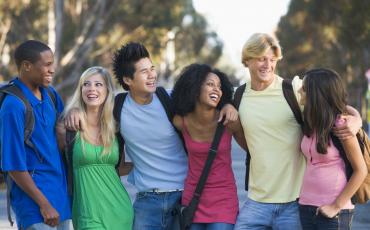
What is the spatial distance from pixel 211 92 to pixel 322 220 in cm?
101

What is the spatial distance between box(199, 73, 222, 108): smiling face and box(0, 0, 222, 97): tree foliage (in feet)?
78.6

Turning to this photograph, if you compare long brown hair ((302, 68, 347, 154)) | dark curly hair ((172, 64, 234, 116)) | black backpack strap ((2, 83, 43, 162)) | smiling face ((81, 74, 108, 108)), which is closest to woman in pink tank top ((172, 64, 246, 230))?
dark curly hair ((172, 64, 234, 116))

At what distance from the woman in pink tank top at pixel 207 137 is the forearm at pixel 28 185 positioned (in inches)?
35.5

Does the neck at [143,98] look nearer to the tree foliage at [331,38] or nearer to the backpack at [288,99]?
the backpack at [288,99]

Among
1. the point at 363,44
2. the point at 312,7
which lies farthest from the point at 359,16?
the point at 312,7

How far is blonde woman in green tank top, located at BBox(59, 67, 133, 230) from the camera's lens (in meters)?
4.78

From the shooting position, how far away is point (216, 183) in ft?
15.5

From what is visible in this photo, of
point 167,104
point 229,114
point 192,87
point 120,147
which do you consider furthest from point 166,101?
point 229,114

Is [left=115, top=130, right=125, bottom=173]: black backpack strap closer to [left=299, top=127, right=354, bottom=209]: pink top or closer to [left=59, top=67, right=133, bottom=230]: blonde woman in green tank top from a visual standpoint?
[left=59, top=67, right=133, bottom=230]: blonde woman in green tank top

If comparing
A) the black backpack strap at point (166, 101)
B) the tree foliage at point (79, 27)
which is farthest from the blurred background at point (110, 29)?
the black backpack strap at point (166, 101)

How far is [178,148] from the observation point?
496 cm

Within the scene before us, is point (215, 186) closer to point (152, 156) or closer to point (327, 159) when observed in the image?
point (152, 156)

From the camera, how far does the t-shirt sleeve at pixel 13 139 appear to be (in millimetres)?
4285

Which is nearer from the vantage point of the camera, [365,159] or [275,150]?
[365,159]
